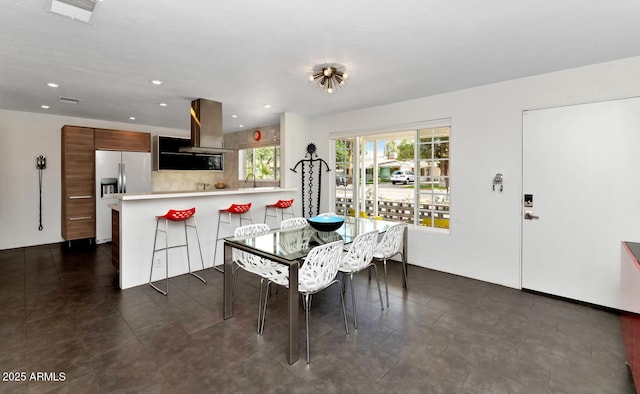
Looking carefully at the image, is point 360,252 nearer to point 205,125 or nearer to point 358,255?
point 358,255

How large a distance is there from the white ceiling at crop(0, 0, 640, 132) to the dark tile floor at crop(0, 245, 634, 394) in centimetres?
246

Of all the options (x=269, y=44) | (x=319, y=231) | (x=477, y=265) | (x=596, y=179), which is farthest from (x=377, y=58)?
(x=477, y=265)

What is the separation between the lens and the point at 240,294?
3309 mm

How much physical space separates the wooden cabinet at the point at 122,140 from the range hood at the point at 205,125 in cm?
227

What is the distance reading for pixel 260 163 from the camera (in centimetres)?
725

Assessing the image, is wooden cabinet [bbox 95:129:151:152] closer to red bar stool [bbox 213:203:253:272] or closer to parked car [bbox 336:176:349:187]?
red bar stool [bbox 213:203:253:272]

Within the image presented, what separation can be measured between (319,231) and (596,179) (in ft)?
9.52

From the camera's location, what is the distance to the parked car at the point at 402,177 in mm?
4664

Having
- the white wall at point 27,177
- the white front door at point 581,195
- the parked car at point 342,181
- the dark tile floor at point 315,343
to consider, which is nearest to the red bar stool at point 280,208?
the parked car at point 342,181

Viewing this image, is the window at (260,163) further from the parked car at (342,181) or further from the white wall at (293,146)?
the parked car at (342,181)

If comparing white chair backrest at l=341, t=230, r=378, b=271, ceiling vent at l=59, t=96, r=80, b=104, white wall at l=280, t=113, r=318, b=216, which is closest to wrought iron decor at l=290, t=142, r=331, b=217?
white wall at l=280, t=113, r=318, b=216

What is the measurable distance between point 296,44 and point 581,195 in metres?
3.28

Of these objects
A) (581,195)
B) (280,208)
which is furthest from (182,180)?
(581,195)

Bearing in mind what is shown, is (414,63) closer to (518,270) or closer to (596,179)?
(596,179)
